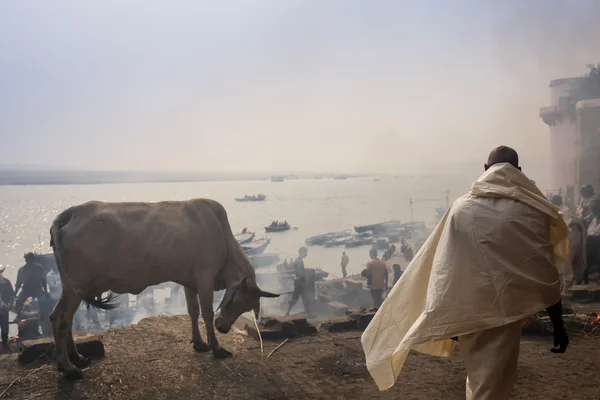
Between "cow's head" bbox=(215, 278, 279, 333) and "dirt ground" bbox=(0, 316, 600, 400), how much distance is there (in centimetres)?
45

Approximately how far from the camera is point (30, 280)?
959cm

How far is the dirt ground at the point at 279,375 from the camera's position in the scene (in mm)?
5059

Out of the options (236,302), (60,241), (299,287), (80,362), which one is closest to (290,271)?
(299,287)

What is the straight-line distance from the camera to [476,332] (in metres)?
3.15

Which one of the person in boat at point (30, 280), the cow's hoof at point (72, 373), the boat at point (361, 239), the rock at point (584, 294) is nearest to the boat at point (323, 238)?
the boat at point (361, 239)

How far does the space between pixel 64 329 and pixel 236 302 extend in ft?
7.05

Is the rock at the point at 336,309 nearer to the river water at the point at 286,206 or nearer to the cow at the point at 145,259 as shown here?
the cow at the point at 145,259

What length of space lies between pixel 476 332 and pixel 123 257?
14.7 ft

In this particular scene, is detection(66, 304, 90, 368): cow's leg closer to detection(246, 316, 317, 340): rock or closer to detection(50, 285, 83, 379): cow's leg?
detection(50, 285, 83, 379): cow's leg

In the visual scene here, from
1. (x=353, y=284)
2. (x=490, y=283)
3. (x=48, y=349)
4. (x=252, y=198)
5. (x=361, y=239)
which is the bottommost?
(x=361, y=239)

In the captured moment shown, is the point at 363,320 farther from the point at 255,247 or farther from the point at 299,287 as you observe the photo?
the point at 255,247

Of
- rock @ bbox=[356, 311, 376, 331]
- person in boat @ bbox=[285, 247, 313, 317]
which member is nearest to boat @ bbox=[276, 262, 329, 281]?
person in boat @ bbox=[285, 247, 313, 317]

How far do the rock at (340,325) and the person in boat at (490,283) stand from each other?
4.35 m

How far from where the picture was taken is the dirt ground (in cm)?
506
